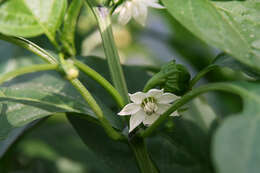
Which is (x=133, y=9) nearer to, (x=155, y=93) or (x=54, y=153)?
(x=155, y=93)

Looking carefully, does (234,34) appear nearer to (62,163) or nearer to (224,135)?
(224,135)

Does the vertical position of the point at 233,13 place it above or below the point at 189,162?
above

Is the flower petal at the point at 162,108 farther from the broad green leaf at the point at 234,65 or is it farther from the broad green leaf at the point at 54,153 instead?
the broad green leaf at the point at 54,153

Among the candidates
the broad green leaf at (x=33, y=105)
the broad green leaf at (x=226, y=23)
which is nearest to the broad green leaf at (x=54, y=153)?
the broad green leaf at (x=33, y=105)

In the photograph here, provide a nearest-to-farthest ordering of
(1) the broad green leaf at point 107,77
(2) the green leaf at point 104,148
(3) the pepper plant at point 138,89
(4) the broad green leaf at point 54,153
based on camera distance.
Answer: (3) the pepper plant at point 138,89 < (2) the green leaf at point 104,148 < (1) the broad green leaf at point 107,77 < (4) the broad green leaf at point 54,153

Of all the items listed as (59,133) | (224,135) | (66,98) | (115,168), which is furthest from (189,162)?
(59,133)

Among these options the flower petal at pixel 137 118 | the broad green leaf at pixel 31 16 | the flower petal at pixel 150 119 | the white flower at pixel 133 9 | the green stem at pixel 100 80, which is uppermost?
the broad green leaf at pixel 31 16

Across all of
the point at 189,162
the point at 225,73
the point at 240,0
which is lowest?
the point at 189,162

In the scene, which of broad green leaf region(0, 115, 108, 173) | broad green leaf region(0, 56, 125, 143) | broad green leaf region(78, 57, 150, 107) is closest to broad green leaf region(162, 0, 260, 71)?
broad green leaf region(0, 56, 125, 143)
